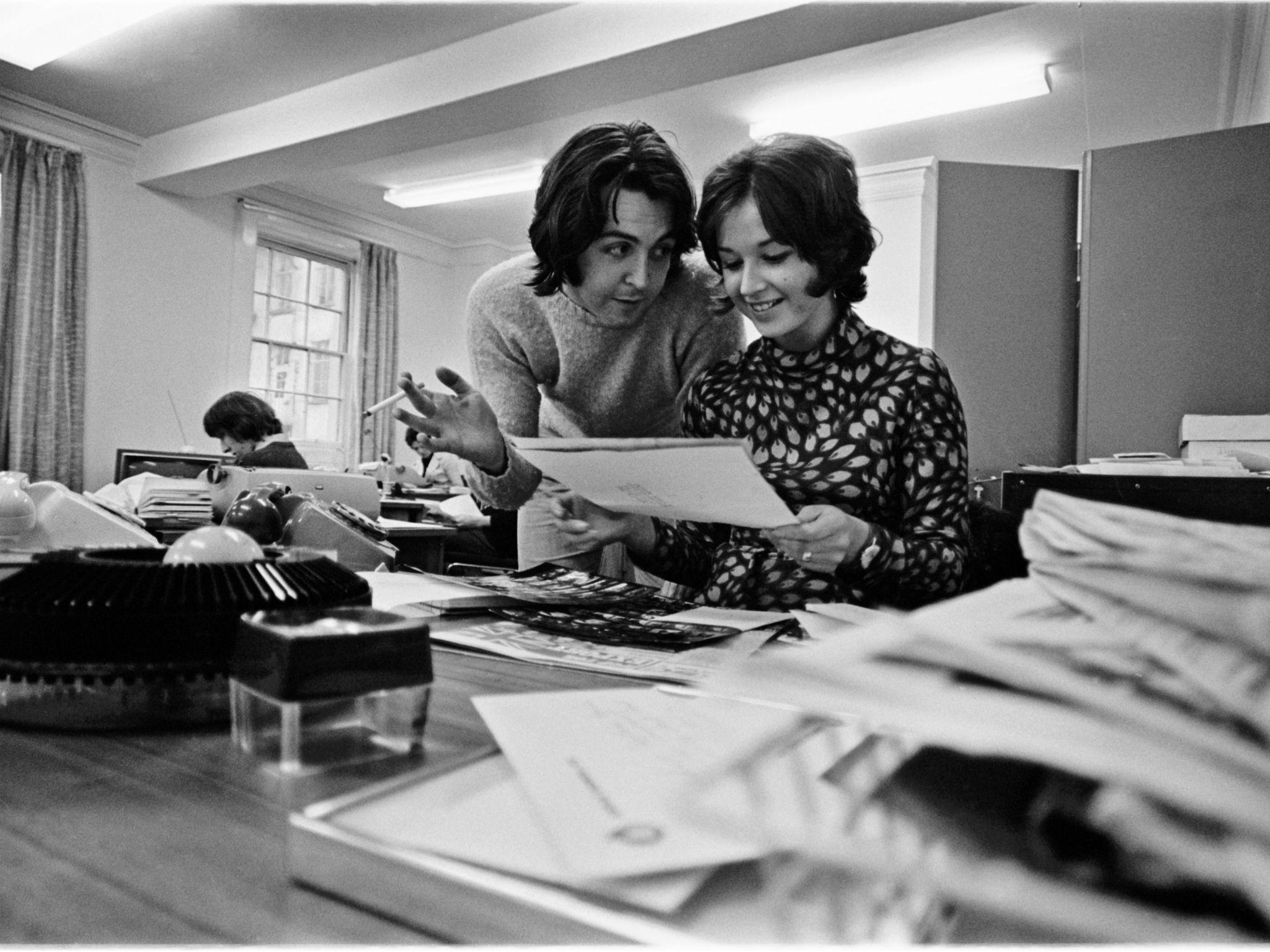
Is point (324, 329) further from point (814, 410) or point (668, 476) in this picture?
point (668, 476)

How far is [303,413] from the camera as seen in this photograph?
21.6 ft

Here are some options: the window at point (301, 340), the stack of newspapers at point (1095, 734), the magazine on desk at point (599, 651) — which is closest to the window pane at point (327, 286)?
the window at point (301, 340)

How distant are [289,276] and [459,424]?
570 centimetres

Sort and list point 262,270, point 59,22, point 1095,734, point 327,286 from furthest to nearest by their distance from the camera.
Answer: point 327,286, point 262,270, point 59,22, point 1095,734

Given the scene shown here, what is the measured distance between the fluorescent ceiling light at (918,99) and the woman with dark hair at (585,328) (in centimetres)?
274

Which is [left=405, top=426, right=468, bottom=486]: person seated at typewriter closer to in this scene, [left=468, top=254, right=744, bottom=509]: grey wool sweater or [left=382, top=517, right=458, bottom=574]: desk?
[left=382, top=517, right=458, bottom=574]: desk

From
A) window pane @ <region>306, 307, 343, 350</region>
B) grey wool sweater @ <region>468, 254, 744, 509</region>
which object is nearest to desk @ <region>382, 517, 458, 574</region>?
grey wool sweater @ <region>468, 254, 744, 509</region>

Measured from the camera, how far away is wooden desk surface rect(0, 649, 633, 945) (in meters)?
0.25

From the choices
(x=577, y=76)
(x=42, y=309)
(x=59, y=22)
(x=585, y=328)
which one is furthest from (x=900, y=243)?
(x=42, y=309)

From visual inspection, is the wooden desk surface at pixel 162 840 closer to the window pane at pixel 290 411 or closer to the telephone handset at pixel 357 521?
the telephone handset at pixel 357 521

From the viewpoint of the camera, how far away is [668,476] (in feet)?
2.83

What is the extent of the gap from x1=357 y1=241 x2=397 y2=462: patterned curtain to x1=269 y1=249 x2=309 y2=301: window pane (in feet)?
1.47

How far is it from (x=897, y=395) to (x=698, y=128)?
400cm

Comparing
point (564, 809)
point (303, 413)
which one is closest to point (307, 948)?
point (564, 809)
